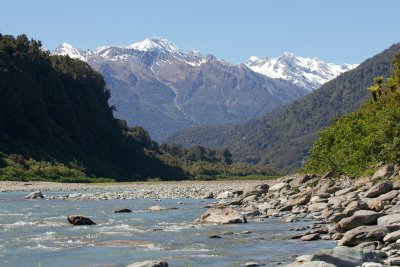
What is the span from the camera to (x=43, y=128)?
17275 centimetres

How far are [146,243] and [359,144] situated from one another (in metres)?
40.9

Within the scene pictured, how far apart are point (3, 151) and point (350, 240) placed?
5078 inches

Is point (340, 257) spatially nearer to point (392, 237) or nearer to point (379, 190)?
point (392, 237)

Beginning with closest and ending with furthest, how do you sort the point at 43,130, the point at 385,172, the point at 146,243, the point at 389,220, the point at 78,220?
the point at 389,220
the point at 146,243
the point at 78,220
the point at 385,172
the point at 43,130

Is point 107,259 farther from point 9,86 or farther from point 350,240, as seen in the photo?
point 9,86

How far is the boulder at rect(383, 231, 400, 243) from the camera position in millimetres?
23875

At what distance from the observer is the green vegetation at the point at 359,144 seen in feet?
195

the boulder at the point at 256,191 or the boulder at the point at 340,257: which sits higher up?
the boulder at the point at 256,191

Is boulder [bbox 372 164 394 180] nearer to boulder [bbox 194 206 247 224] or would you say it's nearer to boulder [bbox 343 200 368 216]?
boulder [bbox 194 206 247 224]

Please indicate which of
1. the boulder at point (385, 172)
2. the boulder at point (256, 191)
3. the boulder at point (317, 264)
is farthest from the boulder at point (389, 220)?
the boulder at point (256, 191)

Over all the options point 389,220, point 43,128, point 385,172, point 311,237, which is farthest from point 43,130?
point 389,220

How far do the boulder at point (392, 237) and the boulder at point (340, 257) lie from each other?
11.8ft

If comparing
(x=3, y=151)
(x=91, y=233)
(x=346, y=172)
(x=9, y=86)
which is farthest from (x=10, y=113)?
(x=91, y=233)

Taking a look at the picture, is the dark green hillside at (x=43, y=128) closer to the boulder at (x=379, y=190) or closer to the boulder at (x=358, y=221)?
the boulder at (x=379, y=190)
